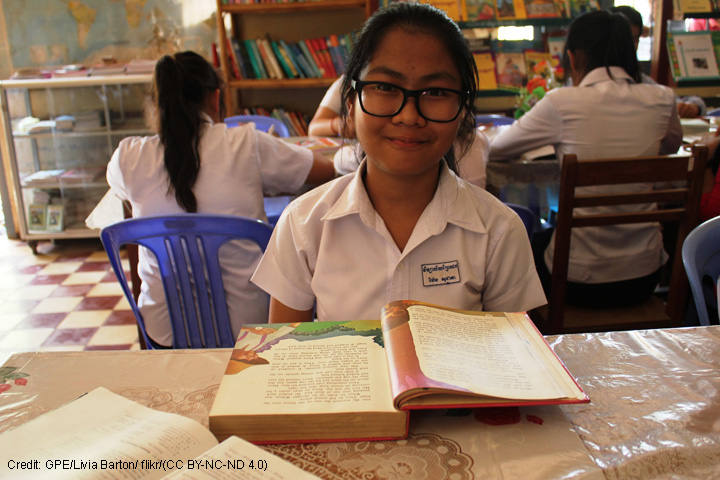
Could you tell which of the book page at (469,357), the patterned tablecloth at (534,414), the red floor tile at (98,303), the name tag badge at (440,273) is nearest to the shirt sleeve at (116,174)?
the patterned tablecloth at (534,414)

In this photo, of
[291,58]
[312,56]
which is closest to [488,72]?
[312,56]

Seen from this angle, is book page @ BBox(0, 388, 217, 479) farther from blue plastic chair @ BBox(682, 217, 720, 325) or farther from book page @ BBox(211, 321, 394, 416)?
blue plastic chair @ BBox(682, 217, 720, 325)

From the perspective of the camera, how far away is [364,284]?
1.02m

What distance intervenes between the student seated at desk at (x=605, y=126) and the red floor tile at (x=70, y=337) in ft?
6.34

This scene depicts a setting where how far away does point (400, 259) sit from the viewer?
100 centimetres

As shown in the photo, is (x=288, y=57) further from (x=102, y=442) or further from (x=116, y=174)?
(x=102, y=442)

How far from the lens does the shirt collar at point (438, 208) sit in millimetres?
1013

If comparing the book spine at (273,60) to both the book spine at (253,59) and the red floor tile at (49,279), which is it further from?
the red floor tile at (49,279)

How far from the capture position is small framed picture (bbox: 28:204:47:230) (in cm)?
372

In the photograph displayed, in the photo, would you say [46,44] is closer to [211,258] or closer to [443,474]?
[211,258]

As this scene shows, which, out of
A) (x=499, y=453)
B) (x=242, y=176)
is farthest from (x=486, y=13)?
(x=499, y=453)

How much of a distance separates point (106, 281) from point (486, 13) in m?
2.69

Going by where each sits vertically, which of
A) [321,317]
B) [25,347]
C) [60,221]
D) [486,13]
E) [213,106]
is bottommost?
[25,347]

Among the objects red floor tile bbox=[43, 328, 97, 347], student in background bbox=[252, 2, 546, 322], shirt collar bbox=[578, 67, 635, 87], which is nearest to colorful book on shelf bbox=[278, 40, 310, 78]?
red floor tile bbox=[43, 328, 97, 347]
